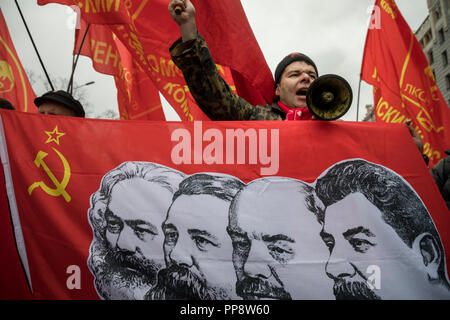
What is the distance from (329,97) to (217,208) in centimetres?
78

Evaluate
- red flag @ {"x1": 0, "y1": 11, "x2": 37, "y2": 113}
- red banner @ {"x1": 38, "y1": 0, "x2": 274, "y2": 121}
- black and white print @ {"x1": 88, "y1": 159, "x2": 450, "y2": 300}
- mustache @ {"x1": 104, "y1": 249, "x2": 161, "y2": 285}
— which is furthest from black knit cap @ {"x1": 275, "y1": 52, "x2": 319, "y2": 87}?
red flag @ {"x1": 0, "y1": 11, "x2": 37, "y2": 113}

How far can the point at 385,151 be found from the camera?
5.07ft

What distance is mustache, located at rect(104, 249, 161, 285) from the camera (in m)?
1.29

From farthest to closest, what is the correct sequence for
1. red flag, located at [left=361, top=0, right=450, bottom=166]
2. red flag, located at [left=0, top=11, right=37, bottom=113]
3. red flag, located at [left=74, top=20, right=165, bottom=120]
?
red flag, located at [left=361, top=0, right=450, bottom=166], red flag, located at [left=74, top=20, right=165, bottom=120], red flag, located at [left=0, top=11, right=37, bottom=113]

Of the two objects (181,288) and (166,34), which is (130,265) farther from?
(166,34)

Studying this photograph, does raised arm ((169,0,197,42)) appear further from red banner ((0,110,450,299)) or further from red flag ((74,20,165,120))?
red flag ((74,20,165,120))

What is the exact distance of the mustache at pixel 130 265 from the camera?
1289 millimetres

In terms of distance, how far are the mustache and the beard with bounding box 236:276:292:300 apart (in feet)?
1.21

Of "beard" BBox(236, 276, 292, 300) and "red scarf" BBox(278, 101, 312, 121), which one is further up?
"red scarf" BBox(278, 101, 312, 121)

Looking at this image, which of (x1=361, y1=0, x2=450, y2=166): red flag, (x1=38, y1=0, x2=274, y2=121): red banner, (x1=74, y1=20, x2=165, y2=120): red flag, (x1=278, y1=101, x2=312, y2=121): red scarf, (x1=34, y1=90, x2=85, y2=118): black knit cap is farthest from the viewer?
(x1=361, y1=0, x2=450, y2=166): red flag

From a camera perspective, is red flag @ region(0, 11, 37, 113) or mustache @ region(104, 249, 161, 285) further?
red flag @ region(0, 11, 37, 113)

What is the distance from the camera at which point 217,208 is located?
1.37 metres
